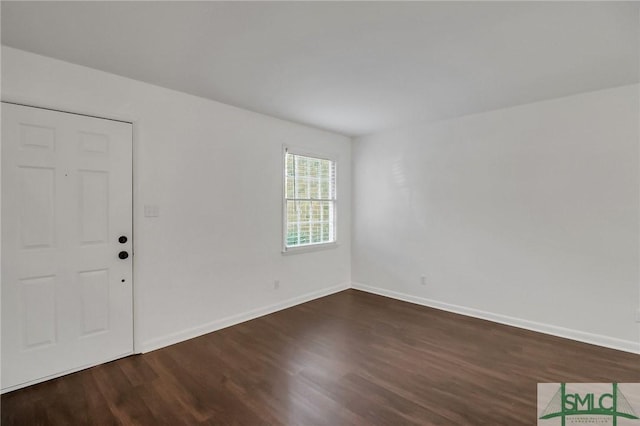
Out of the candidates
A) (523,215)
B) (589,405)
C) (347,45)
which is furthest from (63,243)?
(523,215)

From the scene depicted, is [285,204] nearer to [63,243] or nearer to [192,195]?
[192,195]

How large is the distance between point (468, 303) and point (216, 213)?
3272 millimetres

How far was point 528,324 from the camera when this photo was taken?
11.4 feet

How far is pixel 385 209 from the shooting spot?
4.71 meters

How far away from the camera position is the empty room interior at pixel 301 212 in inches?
79.7

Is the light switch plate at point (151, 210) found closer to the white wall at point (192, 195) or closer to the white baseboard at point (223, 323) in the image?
the white wall at point (192, 195)

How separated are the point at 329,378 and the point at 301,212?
2.42m

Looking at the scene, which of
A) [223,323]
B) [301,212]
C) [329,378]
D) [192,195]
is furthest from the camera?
[301,212]

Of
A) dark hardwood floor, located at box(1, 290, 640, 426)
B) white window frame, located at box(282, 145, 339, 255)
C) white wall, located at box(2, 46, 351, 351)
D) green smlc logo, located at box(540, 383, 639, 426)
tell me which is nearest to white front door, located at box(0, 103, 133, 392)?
white wall, located at box(2, 46, 351, 351)

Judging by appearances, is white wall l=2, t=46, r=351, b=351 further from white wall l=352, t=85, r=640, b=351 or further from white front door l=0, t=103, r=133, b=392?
white wall l=352, t=85, r=640, b=351

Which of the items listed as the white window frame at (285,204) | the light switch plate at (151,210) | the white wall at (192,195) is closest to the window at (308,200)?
the white window frame at (285,204)

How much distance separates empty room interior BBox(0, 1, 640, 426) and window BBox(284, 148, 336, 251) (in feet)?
0.19

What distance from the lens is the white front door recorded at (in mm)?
2256

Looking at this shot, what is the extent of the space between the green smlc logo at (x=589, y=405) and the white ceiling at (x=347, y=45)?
2.49m
